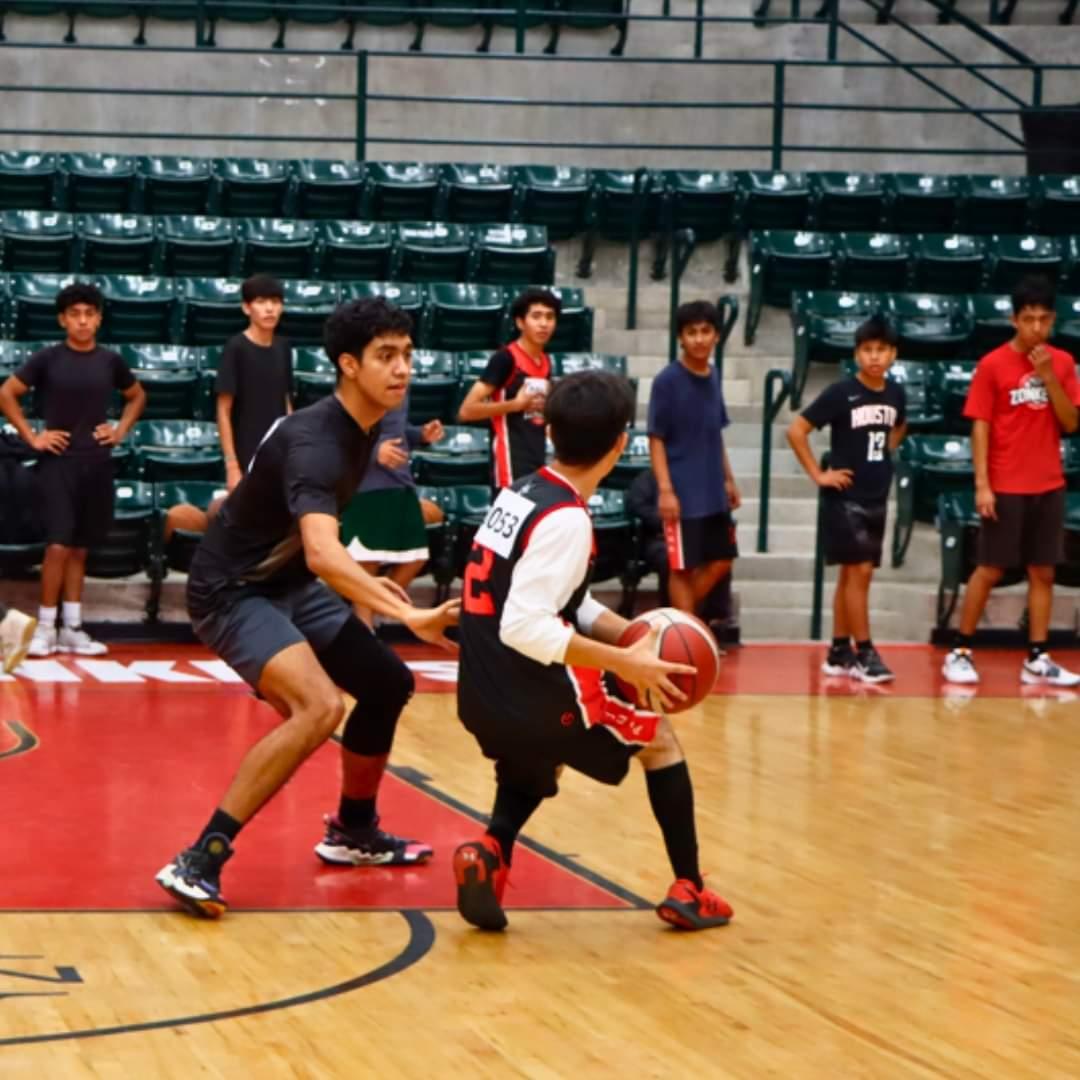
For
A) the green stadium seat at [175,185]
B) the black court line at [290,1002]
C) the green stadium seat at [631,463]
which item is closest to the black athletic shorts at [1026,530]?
the green stadium seat at [631,463]

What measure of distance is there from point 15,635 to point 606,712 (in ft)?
9.11

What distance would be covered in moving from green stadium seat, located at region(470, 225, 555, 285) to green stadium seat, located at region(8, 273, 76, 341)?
9.00ft

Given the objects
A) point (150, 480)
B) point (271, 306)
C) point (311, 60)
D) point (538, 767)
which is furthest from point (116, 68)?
point (538, 767)

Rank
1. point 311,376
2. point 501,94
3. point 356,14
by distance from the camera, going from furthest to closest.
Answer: point 501,94
point 356,14
point 311,376

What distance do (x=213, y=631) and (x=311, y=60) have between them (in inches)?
459

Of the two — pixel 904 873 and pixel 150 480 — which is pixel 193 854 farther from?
pixel 150 480

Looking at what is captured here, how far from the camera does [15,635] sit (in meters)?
7.04

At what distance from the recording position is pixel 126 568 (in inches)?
425

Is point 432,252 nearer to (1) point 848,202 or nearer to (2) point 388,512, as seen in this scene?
(1) point 848,202

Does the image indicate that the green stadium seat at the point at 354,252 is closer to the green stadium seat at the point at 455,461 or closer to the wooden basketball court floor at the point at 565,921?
the green stadium seat at the point at 455,461

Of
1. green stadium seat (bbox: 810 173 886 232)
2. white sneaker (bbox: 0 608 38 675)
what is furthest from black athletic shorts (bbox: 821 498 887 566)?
green stadium seat (bbox: 810 173 886 232)

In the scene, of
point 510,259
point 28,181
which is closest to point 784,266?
point 510,259

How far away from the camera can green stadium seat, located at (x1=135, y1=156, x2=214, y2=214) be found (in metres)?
14.0

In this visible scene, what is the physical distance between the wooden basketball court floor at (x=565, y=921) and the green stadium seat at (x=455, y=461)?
3.19 metres
